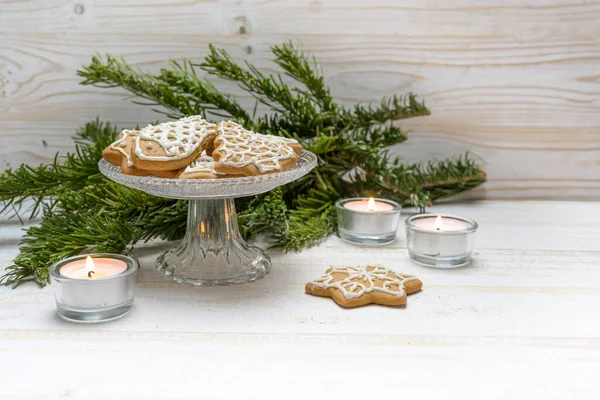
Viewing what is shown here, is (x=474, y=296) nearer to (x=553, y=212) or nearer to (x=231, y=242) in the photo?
(x=231, y=242)

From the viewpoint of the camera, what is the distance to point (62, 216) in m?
0.86

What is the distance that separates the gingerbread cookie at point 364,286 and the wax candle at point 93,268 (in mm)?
210

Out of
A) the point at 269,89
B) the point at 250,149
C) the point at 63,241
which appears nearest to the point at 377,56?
the point at 269,89

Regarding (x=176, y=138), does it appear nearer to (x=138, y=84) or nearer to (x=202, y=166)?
(x=202, y=166)

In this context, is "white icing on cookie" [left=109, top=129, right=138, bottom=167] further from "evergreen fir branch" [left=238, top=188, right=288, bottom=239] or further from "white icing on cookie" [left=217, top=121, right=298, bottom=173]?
"evergreen fir branch" [left=238, top=188, right=288, bottom=239]

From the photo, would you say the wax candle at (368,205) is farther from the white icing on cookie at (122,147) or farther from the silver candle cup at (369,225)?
the white icing on cookie at (122,147)

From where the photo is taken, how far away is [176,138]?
0.71 metres

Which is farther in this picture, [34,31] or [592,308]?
[34,31]

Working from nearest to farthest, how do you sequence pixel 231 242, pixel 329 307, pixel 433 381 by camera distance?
pixel 433 381, pixel 329 307, pixel 231 242

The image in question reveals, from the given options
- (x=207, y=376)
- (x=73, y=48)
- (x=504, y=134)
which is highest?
(x=73, y=48)

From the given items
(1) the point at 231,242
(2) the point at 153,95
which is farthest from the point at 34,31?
(1) the point at 231,242

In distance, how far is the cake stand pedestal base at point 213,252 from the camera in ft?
2.51

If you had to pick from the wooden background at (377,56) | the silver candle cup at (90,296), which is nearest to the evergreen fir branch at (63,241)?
the silver candle cup at (90,296)

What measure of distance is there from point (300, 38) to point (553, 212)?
0.53m
